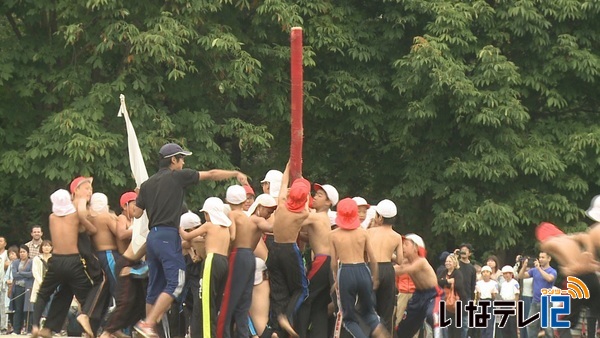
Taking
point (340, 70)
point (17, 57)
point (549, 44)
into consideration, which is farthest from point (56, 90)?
point (549, 44)

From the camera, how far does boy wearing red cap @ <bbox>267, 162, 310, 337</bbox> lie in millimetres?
17312

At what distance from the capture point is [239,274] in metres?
16.7

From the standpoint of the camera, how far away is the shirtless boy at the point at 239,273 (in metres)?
16.7

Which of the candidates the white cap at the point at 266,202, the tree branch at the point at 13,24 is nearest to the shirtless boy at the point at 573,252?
the white cap at the point at 266,202

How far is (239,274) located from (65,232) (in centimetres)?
A: 210

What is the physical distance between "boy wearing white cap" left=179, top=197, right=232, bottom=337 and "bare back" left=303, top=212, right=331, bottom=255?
145cm

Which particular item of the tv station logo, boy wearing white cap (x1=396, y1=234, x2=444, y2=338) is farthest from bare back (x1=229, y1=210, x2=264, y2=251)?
the tv station logo

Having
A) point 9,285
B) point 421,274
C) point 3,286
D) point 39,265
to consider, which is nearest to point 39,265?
point 39,265

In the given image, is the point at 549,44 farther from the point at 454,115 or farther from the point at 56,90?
the point at 56,90

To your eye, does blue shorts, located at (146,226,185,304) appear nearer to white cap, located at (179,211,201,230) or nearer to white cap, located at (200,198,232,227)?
white cap, located at (200,198,232,227)

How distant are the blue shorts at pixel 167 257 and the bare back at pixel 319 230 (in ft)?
8.00

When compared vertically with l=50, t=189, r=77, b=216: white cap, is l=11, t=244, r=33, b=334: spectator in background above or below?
below

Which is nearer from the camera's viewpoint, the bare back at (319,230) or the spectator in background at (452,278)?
the bare back at (319,230)

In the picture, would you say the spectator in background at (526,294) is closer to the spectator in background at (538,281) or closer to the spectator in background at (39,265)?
the spectator in background at (538,281)
